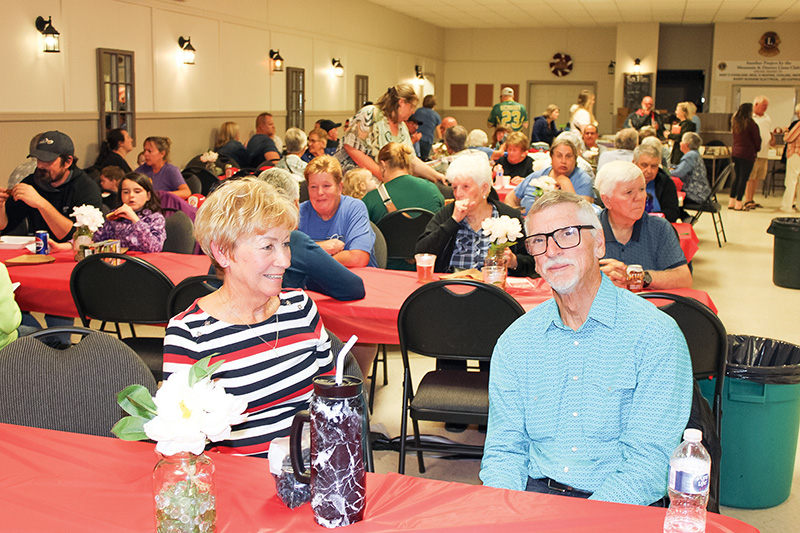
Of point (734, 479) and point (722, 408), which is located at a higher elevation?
point (722, 408)

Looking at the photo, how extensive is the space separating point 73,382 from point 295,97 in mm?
10899

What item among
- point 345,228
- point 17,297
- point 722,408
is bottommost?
point 722,408

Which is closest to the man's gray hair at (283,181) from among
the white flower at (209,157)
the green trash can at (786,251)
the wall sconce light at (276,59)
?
the green trash can at (786,251)

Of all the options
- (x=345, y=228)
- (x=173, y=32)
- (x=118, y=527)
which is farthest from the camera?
(x=173, y=32)

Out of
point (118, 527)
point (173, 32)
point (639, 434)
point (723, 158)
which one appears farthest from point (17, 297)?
point (723, 158)

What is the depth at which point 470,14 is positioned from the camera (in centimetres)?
1656

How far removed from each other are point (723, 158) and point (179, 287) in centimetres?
1285

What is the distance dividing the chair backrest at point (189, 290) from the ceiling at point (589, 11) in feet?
41.2

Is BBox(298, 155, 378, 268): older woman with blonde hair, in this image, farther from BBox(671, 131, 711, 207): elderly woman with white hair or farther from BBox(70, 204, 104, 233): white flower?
BBox(671, 131, 711, 207): elderly woman with white hair

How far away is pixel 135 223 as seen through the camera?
414cm

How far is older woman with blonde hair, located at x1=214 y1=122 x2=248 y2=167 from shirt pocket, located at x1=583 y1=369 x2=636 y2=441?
8.59m

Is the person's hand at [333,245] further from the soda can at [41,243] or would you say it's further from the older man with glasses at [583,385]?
the older man with glasses at [583,385]

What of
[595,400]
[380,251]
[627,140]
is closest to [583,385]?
[595,400]

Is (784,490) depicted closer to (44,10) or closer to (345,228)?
(345,228)
